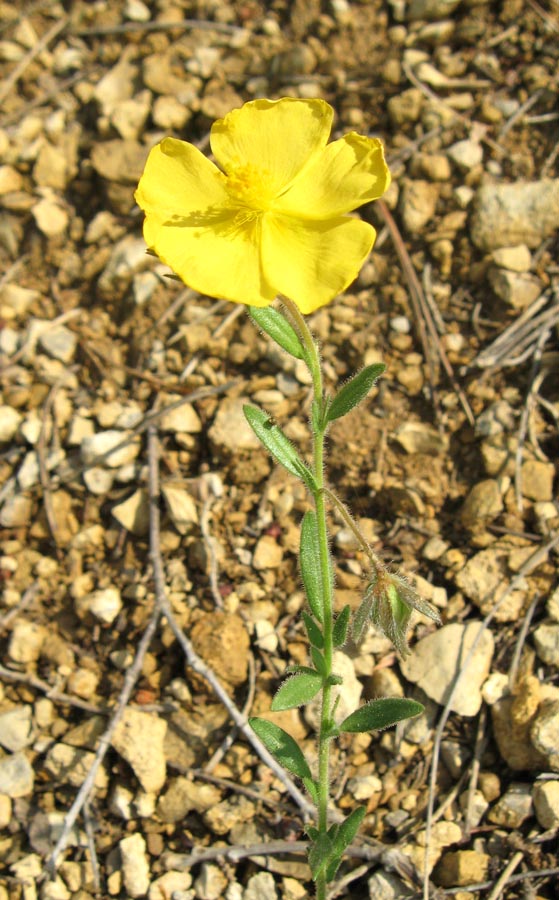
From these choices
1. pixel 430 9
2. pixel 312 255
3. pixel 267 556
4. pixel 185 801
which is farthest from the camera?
pixel 430 9

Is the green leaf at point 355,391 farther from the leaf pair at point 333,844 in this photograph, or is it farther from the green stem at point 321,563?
the leaf pair at point 333,844

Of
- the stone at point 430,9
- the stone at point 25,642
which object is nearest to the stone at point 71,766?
the stone at point 25,642

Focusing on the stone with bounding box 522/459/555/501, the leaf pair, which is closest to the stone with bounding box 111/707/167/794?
the leaf pair

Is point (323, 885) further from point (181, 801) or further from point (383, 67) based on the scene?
point (383, 67)

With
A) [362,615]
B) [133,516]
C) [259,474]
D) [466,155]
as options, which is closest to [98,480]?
[133,516]

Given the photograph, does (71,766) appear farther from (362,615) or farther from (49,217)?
(49,217)

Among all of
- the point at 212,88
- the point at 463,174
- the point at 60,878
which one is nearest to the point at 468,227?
the point at 463,174
